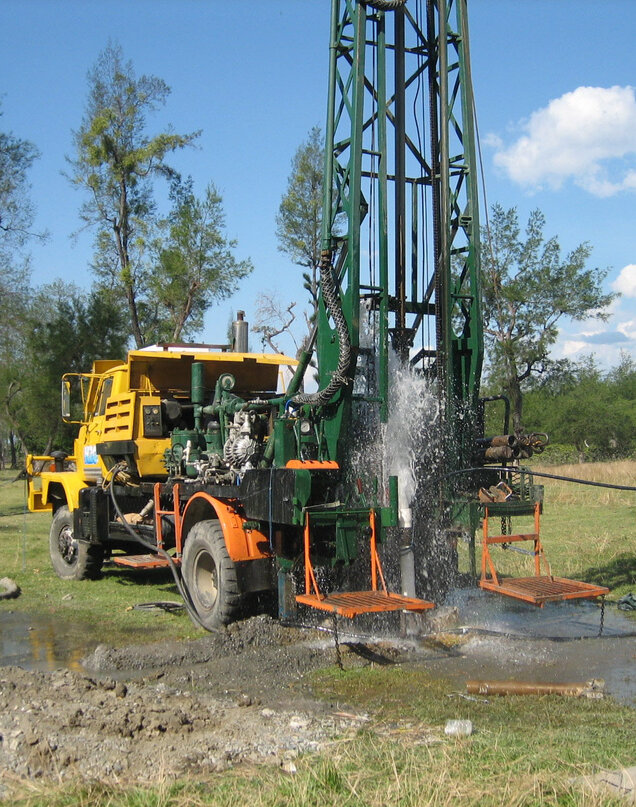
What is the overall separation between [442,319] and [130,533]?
15.5 feet

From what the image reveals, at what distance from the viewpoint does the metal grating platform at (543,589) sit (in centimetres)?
691

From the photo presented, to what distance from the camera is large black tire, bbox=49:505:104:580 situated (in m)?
12.1

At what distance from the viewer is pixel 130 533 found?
10.5 metres

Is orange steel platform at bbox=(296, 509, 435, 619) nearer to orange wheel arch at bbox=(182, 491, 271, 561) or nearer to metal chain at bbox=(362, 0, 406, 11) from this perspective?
orange wheel arch at bbox=(182, 491, 271, 561)

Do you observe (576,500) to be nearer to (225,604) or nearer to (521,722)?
(225,604)

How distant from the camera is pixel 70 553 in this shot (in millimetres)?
12562

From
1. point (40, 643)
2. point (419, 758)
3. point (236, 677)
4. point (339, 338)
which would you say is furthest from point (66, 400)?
point (419, 758)

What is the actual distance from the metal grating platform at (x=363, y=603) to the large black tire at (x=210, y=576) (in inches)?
44.9

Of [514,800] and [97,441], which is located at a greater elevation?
[97,441]

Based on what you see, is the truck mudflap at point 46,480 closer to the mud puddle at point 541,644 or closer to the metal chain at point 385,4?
the mud puddle at point 541,644

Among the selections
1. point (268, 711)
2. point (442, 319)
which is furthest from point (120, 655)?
point (442, 319)

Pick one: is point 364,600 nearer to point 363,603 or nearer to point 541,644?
point 363,603

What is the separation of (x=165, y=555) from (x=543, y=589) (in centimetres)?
435

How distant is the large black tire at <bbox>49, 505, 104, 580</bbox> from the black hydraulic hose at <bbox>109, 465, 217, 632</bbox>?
4.77 ft
